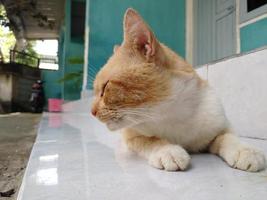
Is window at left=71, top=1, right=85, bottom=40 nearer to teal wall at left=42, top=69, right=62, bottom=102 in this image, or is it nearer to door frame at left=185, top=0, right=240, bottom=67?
door frame at left=185, top=0, right=240, bottom=67

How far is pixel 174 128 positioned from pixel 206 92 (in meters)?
0.18

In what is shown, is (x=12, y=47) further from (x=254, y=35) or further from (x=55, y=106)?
(x=254, y=35)

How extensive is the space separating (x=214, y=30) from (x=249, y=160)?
2.40m

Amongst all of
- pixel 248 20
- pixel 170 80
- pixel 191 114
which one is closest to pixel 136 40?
pixel 170 80

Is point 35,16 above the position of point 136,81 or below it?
above

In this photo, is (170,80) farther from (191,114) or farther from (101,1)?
(101,1)

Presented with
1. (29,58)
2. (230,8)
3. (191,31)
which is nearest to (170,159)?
(230,8)

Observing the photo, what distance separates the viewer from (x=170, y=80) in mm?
887

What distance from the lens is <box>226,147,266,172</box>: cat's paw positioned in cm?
74

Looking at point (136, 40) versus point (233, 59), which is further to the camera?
point (233, 59)

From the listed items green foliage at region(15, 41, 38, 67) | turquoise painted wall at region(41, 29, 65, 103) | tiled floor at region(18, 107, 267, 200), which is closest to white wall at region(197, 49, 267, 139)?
tiled floor at region(18, 107, 267, 200)

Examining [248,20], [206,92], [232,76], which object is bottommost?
[206,92]

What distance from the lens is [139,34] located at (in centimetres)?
88

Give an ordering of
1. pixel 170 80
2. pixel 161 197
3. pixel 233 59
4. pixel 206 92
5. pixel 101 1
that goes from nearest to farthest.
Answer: pixel 161 197
pixel 170 80
pixel 206 92
pixel 233 59
pixel 101 1
